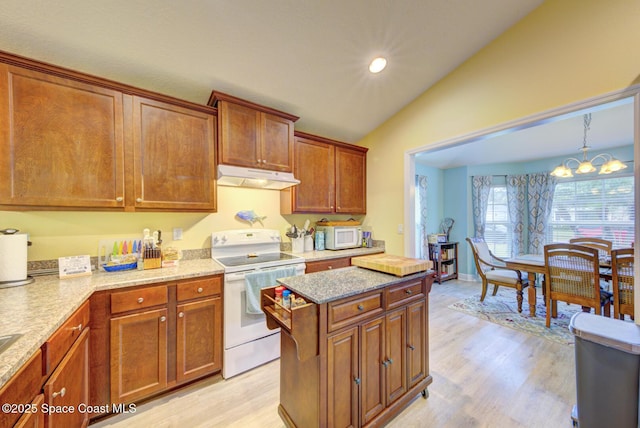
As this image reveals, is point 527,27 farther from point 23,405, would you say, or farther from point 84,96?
point 23,405

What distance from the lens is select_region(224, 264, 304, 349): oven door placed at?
198cm

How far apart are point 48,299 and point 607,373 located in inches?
122

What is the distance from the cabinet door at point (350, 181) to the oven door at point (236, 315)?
5.31ft

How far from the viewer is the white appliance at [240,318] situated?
1.99m

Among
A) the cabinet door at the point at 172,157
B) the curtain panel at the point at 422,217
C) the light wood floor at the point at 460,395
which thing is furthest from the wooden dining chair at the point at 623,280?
the cabinet door at the point at 172,157

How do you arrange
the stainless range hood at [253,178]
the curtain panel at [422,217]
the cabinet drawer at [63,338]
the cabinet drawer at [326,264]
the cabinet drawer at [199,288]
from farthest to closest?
the curtain panel at [422,217] < the cabinet drawer at [326,264] < the stainless range hood at [253,178] < the cabinet drawer at [199,288] < the cabinet drawer at [63,338]

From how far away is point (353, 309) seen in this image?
1356 millimetres

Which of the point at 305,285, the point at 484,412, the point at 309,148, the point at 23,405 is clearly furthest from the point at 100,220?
the point at 484,412

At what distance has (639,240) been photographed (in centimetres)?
157

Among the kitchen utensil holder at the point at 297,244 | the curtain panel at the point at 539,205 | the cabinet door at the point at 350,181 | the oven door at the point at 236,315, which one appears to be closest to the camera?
the oven door at the point at 236,315

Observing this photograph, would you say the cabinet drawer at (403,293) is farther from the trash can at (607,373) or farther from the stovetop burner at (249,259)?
the stovetop burner at (249,259)

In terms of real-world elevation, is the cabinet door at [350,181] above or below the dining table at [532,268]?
above

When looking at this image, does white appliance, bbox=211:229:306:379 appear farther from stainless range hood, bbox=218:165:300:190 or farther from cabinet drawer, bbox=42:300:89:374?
cabinet drawer, bbox=42:300:89:374

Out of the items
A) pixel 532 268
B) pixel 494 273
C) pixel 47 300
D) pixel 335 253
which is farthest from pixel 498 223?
pixel 47 300
